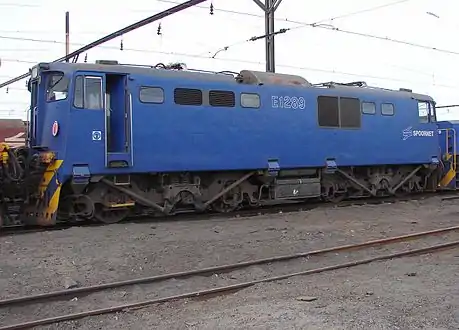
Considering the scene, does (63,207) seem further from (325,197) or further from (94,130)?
(325,197)

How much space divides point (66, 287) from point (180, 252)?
253cm

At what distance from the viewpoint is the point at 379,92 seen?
60.6 ft

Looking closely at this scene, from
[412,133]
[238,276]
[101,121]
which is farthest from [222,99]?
[412,133]

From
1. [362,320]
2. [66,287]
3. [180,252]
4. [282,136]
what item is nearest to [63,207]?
[180,252]

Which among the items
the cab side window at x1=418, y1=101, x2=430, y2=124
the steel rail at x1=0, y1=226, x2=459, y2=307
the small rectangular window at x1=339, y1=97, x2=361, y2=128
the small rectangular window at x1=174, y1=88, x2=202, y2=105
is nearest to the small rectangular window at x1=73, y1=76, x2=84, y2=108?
the small rectangular window at x1=174, y1=88, x2=202, y2=105

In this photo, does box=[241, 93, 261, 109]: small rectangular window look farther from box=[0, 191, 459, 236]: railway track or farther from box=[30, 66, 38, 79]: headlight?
box=[30, 66, 38, 79]: headlight

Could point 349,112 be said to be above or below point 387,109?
below

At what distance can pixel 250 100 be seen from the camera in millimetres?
14727

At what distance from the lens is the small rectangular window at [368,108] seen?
57.8 feet

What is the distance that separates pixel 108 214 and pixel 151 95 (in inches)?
120

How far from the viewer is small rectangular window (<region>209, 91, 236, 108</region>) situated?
549 inches

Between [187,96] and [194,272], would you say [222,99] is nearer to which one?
[187,96]

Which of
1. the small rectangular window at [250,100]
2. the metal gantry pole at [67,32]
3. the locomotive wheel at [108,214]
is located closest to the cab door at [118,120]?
the locomotive wheel at [108,214]

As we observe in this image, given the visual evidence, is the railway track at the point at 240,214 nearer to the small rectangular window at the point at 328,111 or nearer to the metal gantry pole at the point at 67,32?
the small rectangular window at the point at 328,111
